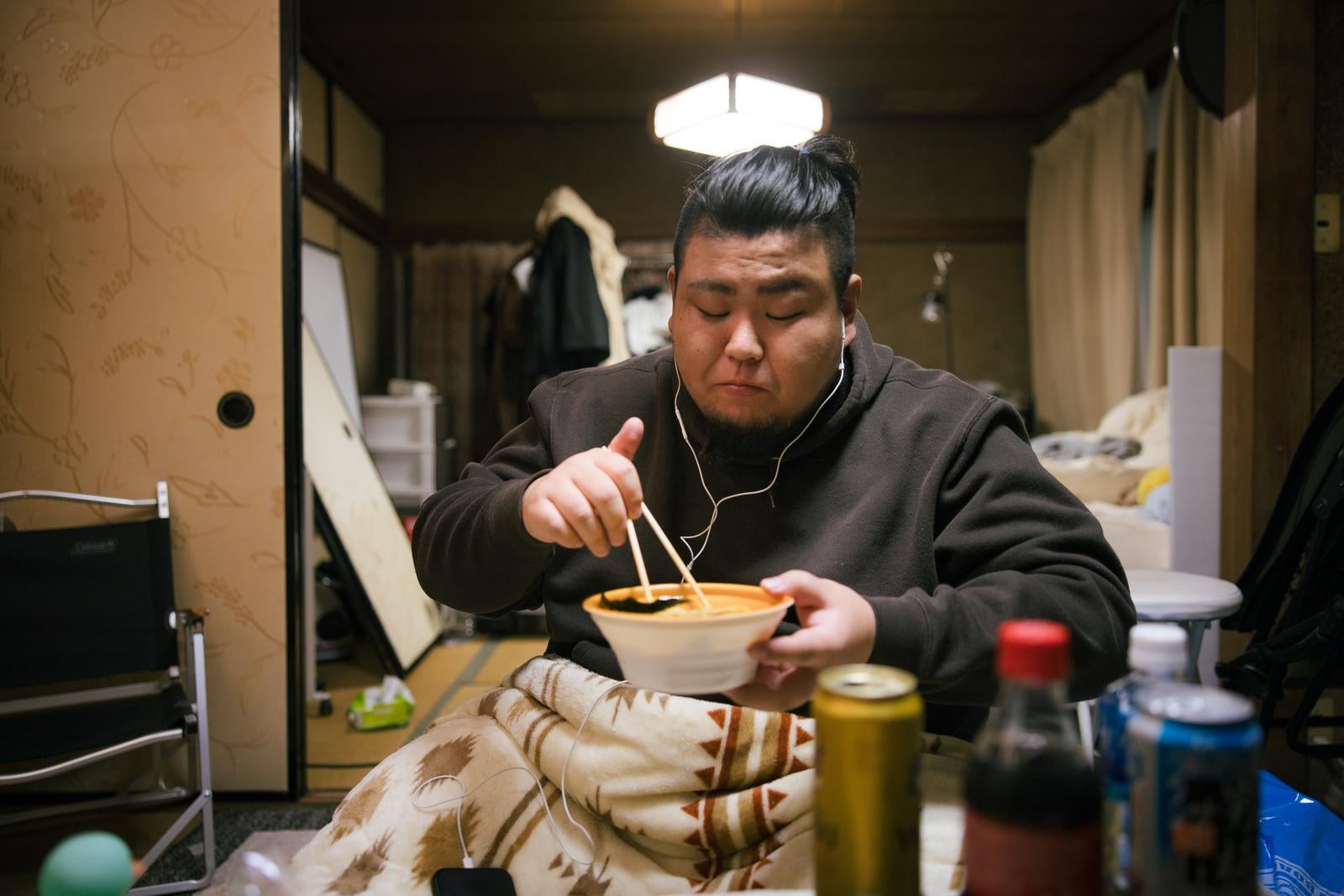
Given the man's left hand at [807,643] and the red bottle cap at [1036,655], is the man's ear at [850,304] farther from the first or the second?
the red bottle cap at [1036,655]

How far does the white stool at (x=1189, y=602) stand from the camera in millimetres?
1816

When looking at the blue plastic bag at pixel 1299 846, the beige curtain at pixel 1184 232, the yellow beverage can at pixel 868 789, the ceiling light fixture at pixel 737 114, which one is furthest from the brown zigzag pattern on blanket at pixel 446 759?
the beige curtain at pixel 1184 232

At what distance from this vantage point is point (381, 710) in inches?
113

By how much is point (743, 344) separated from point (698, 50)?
390cm

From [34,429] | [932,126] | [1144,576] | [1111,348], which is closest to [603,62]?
[932,126]

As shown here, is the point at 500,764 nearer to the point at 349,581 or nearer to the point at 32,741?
the point at 32,741

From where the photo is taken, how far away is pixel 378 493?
12.3 feet

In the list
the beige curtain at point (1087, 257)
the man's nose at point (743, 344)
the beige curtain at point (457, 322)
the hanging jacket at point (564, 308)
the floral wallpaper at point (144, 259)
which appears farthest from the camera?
the beige curtain at point (457, 322)

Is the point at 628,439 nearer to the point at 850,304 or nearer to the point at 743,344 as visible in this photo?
the point at 743,344

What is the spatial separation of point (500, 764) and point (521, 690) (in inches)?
4.1

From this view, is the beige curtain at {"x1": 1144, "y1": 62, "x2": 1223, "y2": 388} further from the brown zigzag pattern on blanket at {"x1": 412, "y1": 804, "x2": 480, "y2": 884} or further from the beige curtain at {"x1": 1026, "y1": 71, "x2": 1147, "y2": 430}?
the brown zigzag pattern on blanket at {"x1": 412, "y1": 804, "x2": 480, "y2": 884}

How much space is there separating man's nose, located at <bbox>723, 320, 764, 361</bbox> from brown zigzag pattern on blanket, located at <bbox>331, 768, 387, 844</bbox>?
63 cm

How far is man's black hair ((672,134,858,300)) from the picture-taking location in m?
1.12

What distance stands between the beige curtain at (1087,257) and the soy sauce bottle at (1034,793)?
4.78 m
